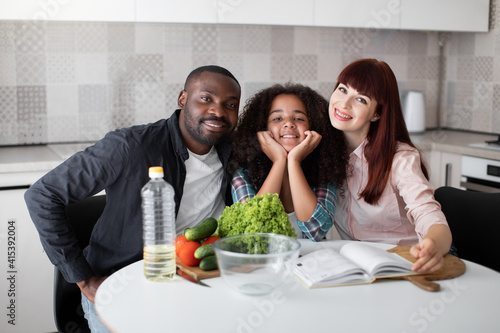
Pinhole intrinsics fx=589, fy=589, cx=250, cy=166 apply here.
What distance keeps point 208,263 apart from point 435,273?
58cm

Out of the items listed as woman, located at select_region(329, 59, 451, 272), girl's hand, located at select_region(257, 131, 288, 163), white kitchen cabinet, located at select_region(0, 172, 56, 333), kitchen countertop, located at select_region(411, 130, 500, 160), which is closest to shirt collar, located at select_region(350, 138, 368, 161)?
woman, located at select_region(329, 59, 451, 272)

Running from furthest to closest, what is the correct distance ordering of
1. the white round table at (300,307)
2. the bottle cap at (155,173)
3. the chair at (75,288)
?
the chair at (75,288)
the bottle cap at (155,173)
the white round table at (300,307)

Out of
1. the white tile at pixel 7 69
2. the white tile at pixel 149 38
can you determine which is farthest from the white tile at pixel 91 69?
the white tile at pixel 7 69

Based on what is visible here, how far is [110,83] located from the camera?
10.7ft

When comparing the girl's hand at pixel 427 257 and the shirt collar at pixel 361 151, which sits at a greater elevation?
the shirt collar at pixel 361 151

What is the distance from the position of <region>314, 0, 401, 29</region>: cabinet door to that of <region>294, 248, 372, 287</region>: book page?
1.98 m

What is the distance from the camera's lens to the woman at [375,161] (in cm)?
204

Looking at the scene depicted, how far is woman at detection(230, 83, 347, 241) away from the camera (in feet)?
6.55

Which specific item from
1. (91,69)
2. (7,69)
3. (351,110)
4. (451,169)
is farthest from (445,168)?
(7,69)

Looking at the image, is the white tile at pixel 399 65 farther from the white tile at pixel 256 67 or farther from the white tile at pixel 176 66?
the white tile at pixel 176 66

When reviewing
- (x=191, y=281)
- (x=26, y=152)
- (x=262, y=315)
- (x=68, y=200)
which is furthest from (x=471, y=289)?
(x=26, y=152)

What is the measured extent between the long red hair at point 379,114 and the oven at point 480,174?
1139mm

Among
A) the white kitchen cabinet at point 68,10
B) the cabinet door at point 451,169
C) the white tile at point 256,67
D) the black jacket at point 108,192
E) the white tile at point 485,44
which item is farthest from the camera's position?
the white tile at point 485,44

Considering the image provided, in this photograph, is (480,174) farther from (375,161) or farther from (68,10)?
(68,10)
